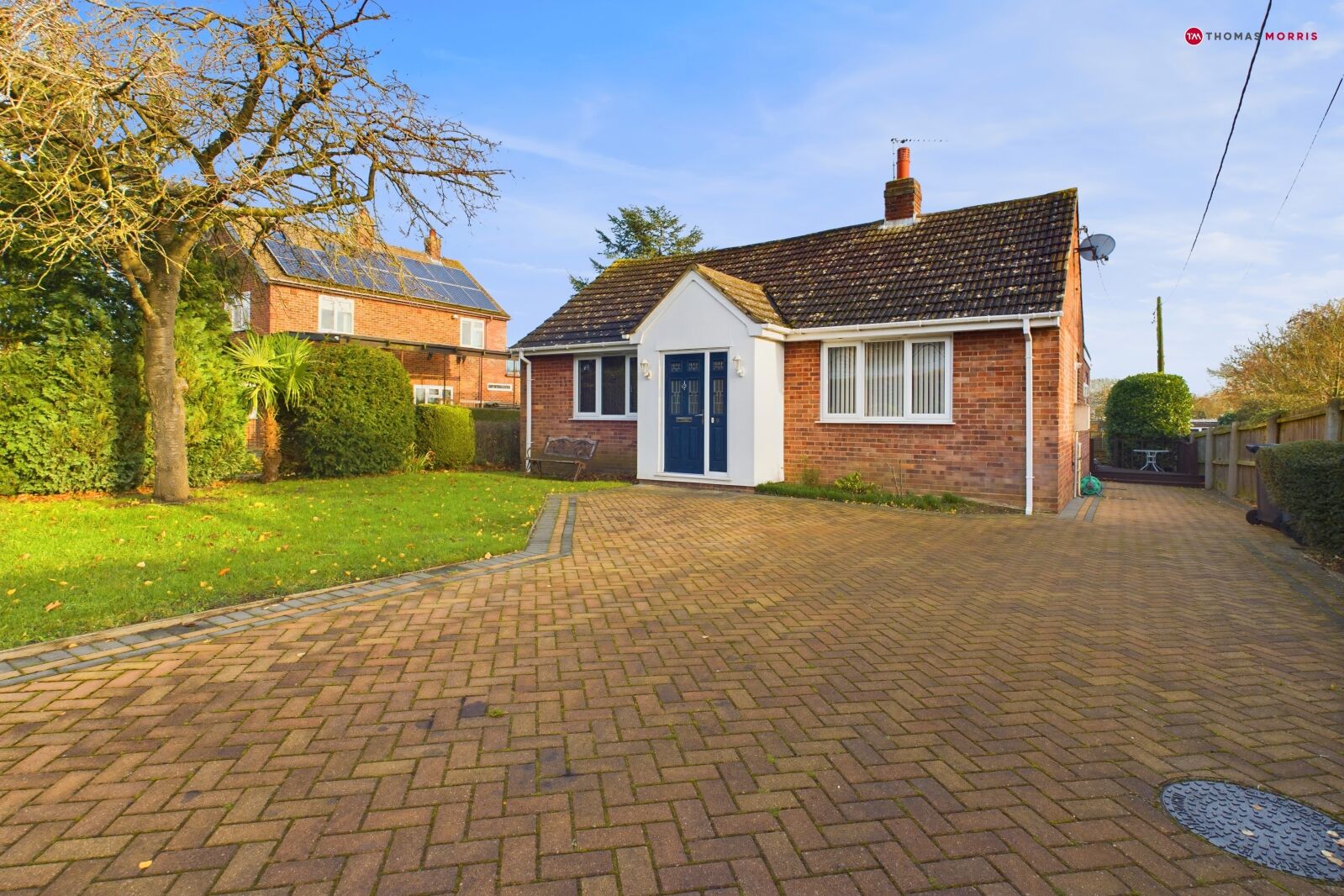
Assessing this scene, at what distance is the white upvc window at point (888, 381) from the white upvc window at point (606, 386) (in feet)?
14.3

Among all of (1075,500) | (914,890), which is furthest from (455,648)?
(1075,500)

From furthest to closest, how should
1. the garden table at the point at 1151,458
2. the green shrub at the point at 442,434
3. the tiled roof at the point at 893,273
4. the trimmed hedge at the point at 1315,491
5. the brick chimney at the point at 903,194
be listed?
the garden table at the point at 1151,458 < the green shrub at the point at 442,434 < the brick chimney at the point at 903,194 < the tiled roof at the point at 893,273 < the trimmed hedge at the point at 1315,491

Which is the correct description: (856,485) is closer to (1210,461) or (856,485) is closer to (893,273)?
(893,273)

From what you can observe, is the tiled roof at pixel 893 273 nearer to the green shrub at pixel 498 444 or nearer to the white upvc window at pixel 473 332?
the green shrub at pixel 498 444

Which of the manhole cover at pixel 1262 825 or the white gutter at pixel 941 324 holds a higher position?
the white gutter at pixel 941 324

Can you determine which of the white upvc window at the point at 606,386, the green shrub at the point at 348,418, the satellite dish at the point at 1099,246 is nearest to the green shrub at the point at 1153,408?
the satellite dish at the point at 1099,246

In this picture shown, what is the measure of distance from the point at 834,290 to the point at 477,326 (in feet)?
79.8

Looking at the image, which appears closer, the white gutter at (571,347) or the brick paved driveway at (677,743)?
the brick paved driveway at (677,743)

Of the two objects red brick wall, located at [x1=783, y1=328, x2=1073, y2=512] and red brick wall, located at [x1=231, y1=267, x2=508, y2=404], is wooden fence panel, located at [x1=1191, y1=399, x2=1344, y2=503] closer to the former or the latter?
red brick wall, located at [x1=783, y1=328, x2=1073, y2=512]

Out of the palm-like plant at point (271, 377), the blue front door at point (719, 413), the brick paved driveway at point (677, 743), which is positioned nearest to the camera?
the brick paved driveway at point (677, 743)

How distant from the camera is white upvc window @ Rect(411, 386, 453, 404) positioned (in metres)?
31.2

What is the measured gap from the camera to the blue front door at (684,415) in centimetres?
1391

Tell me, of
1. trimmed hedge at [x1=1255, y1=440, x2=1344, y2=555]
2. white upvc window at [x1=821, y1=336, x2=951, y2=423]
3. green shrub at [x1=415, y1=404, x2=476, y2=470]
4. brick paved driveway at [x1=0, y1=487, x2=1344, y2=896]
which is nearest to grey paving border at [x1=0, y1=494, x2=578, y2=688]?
brick paved driveway at [x1=0, y1=487, x2=1344, y2=896]

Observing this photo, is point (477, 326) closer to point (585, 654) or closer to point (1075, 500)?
point (1075, 500)
